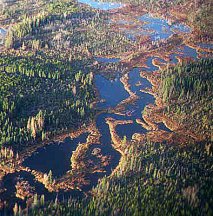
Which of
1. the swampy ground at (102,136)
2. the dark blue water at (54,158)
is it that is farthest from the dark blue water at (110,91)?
the dark blue water at (54,158)

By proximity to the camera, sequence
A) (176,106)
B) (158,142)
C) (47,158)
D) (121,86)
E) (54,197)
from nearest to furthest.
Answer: (54,197) → (47,158) → (158,142) → (176,106) → (121,86)

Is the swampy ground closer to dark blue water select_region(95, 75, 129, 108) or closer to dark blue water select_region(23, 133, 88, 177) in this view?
dark blue water select_region(23, 133, 88, 177)

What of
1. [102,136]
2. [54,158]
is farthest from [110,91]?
[54,158]

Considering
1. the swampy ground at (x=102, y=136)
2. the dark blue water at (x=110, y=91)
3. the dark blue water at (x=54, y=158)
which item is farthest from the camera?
the dark blue water at (x=110, y=91)

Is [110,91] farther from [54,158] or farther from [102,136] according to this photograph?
[54,158]

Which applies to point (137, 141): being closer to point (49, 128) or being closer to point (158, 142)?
point (158, 142)

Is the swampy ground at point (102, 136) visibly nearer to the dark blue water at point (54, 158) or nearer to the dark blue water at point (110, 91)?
the dark blue water at point (54, 158)

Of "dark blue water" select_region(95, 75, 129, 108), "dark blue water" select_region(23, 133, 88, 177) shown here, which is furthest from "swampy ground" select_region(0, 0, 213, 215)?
"dark blue water" select_region(95, 75, 129, 108)

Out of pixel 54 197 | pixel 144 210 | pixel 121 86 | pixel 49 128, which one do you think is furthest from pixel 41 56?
pixel 144 210

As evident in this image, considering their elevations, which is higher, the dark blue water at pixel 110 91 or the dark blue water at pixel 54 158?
the dark blue water at pixel 110 91

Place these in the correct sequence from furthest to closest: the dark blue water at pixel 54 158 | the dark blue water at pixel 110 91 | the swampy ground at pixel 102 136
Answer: the dark blue water at pixel 110 91
the dark blue water at pixel 54 158
the swampy ground at pixel 102 136
